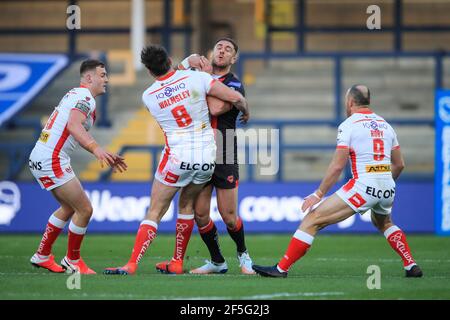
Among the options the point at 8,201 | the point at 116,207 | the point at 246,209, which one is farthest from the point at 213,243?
the point at 8,201

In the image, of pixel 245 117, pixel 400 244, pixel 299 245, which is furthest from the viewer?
pixel 245 117

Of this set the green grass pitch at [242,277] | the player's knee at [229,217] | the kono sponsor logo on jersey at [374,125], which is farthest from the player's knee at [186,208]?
the kono sponsor logo on jersey at [374,125]

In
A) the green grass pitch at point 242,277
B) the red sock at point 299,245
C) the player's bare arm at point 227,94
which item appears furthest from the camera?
the player's bare arm at point 227,94

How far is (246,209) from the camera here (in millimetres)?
18484

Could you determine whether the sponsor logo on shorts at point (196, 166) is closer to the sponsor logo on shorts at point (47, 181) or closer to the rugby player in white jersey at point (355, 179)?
the rugby player in white jersey at point (355, 179)

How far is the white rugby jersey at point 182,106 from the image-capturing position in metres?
10.9

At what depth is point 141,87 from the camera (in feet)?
82.5

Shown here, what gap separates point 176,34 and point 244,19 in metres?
2.30

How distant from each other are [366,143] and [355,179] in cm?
38

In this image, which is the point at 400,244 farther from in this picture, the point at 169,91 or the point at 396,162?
the point at 169,91

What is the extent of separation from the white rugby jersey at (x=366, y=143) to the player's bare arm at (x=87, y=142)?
2223 millimetres

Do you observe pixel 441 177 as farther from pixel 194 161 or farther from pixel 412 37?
pixel 412 37
